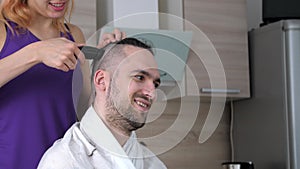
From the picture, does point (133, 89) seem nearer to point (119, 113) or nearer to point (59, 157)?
point (119, 113)

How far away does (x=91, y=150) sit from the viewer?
1188 mm

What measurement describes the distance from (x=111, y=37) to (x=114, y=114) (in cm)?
18

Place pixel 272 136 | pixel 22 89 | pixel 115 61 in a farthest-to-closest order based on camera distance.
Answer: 1. pixel 272 136
2. pixel 22 89
3. pixel 115 61

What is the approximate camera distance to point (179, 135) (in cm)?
127

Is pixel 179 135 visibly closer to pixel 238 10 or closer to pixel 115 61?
pixel 115 61

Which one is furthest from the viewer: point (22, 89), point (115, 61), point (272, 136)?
point (272, 136)

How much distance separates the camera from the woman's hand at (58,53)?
1.11 meters

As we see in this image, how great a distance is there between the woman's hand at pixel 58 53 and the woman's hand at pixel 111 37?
88mm

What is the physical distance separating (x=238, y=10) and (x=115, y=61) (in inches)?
59.7

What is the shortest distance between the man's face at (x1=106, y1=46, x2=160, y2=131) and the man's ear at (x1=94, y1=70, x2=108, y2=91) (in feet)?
0.08

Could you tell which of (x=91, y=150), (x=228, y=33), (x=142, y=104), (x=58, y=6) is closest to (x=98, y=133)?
(x=91, y=150)

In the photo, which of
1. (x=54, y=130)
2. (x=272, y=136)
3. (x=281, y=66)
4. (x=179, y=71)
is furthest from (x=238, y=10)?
(x=54, y=130)

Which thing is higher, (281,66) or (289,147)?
(281,66)

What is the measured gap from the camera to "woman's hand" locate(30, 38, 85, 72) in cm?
111
